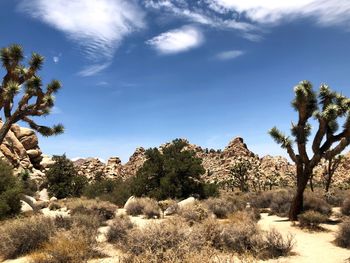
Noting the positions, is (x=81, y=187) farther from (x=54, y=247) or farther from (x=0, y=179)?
(x=54, y=247)

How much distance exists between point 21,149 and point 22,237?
50825 millimetres

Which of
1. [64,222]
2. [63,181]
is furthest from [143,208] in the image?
[63,181]

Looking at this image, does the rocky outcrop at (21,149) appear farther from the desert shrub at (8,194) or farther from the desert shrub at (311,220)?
the desert shrub at (311,220)

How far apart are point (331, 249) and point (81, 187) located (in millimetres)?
36074

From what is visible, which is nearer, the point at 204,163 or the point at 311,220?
the point at 311,220

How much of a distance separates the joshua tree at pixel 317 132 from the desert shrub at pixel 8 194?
1381 cm

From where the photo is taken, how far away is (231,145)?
95500 millimetres

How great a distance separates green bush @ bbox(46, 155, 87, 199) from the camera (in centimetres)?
4147

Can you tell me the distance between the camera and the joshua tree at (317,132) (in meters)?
16.4

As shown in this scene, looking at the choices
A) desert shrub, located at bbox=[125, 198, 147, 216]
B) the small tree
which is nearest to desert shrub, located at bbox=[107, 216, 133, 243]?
desert shrub, located at bbox=[125, 198, 147, 216]

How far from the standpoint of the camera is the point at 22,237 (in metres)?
10.1

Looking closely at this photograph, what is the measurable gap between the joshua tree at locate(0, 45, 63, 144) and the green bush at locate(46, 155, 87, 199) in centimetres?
2626

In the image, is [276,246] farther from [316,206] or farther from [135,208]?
[135,208]

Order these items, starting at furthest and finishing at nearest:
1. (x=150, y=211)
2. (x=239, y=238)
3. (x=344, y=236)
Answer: (x=150, y=211) → (x=344, y=236) → (x=239, y=238)
